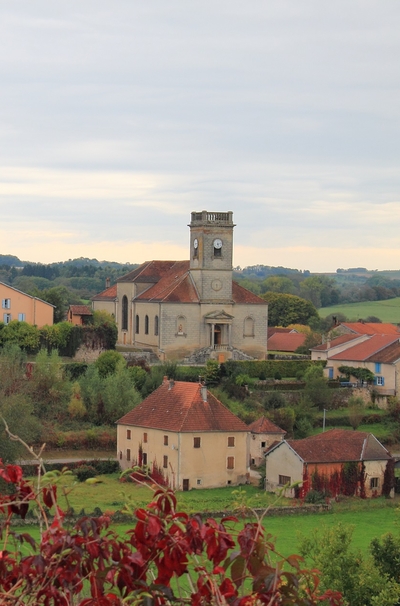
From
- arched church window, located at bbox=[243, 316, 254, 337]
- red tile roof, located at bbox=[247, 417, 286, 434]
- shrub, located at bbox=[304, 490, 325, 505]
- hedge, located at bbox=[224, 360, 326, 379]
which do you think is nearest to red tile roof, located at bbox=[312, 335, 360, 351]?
hedge, located at bbox=[224, 360, 326, 379]

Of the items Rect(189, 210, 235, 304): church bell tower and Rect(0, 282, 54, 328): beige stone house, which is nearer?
Rect(0, 282, 54, 328): beige stone house

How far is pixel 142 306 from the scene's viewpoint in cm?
7300

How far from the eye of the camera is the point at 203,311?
2783 inches

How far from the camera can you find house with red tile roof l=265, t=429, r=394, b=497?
155 feet

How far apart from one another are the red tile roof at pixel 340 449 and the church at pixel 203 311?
1991cm

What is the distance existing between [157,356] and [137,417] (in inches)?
677

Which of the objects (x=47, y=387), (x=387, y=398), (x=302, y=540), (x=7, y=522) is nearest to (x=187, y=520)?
(x=7, y=522)

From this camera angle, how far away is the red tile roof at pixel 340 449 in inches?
1874

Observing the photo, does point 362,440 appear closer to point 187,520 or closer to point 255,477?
point 255,477

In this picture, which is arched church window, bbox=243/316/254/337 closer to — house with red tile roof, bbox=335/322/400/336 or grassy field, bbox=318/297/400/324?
house with red tile roof, bbox=335/322/400/336

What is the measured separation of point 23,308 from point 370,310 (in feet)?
325

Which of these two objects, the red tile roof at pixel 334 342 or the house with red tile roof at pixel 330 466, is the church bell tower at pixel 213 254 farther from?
the house with red tile roof at pixel 330 466

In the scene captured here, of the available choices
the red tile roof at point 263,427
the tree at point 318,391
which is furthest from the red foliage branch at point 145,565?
the tree at point 318,391

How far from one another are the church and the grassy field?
7294 centimetres
